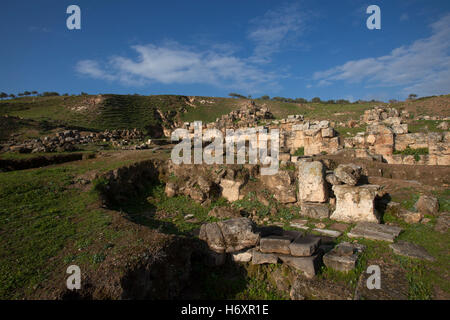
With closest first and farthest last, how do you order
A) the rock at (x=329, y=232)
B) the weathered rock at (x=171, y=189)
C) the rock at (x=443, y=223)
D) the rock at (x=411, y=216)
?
1. the rock at (x=443, y=223)
2. the rock at (x=329, y=232)
3. the rock at (x=411, y=216)
4. the weathered rock at (x=171, y=189)

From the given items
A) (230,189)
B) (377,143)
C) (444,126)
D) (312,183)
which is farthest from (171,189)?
(444,126)

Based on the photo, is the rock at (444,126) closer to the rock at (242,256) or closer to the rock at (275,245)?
the rock at (275,245)

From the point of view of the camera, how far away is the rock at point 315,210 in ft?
26.1

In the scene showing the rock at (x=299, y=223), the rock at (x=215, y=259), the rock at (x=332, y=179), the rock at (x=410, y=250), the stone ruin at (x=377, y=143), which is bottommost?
the rock at (x=215, y=259)

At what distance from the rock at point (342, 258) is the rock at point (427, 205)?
10.1 feet

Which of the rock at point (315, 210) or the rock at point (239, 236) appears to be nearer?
the rock at point (239, 236)

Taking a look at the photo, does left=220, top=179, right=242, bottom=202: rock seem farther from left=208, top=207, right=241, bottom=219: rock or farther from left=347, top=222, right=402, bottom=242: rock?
left=347, top=222, right=402, bottom=242: rock

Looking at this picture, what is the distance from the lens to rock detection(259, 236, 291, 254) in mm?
5484

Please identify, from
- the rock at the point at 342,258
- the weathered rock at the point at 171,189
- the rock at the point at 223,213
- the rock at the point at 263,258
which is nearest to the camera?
the rock at the point at 342,258

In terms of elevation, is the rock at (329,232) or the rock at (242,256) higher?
the rock at (329,232)

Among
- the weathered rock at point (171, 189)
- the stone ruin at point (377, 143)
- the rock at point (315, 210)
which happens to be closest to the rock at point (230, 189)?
the weathered rock at point (171, 189)

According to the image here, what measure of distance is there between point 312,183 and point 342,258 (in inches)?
146

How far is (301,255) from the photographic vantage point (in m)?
5.27
